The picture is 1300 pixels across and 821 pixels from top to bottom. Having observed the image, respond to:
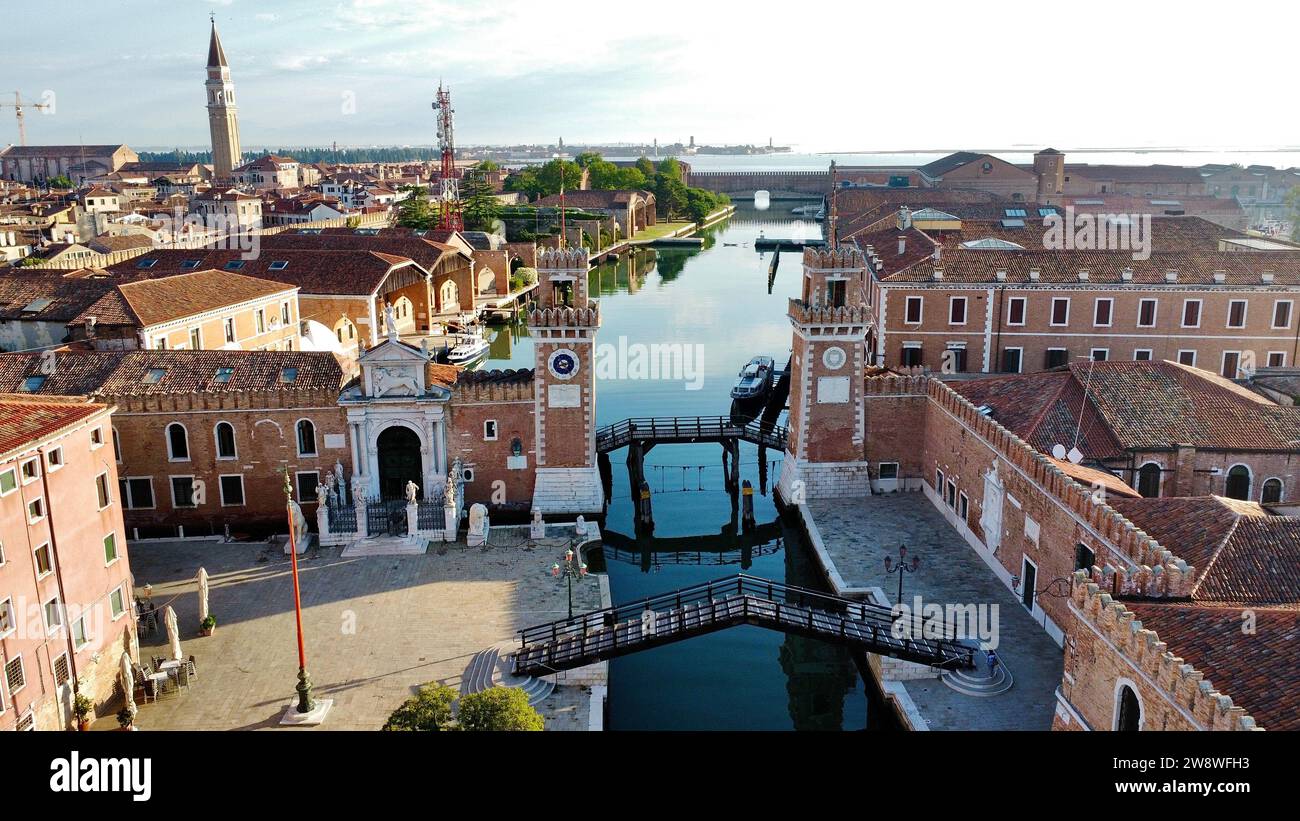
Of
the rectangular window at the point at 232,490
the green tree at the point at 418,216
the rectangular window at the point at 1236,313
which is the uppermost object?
the green tree at the point at 418,216

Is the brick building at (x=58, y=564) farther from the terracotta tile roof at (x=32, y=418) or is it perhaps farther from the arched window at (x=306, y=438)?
the arched window at (x=306, y=438)

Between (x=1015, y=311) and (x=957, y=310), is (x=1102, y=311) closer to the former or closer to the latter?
(x=1015, y=311)

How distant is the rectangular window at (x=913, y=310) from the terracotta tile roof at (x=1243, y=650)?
25377mm

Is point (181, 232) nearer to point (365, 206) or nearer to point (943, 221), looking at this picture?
point (365, 206)

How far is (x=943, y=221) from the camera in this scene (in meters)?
51.8

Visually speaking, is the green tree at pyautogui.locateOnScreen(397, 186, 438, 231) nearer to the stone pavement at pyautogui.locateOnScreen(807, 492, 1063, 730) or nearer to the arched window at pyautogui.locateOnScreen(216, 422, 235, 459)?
the arched window at pyautogui.locateOnScreen(216, 422, 235, 459)

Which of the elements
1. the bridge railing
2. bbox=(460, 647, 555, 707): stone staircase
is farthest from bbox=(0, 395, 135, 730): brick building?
the bridge railing

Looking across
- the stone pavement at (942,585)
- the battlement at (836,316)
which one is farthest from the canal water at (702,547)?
the battlement at (836,316)

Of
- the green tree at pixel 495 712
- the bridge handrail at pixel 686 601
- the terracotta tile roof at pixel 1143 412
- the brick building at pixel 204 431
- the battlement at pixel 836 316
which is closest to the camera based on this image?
the green tree at pixel 495 712

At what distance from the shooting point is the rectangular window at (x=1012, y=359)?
1635 inches

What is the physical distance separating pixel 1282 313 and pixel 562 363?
29.4m

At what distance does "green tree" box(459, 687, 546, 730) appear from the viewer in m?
15.9

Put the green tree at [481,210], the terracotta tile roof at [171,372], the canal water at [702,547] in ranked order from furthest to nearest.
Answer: the green tree at [481,210] → the terracotta tile roof at [171,372] → the canal water at [702,547]
